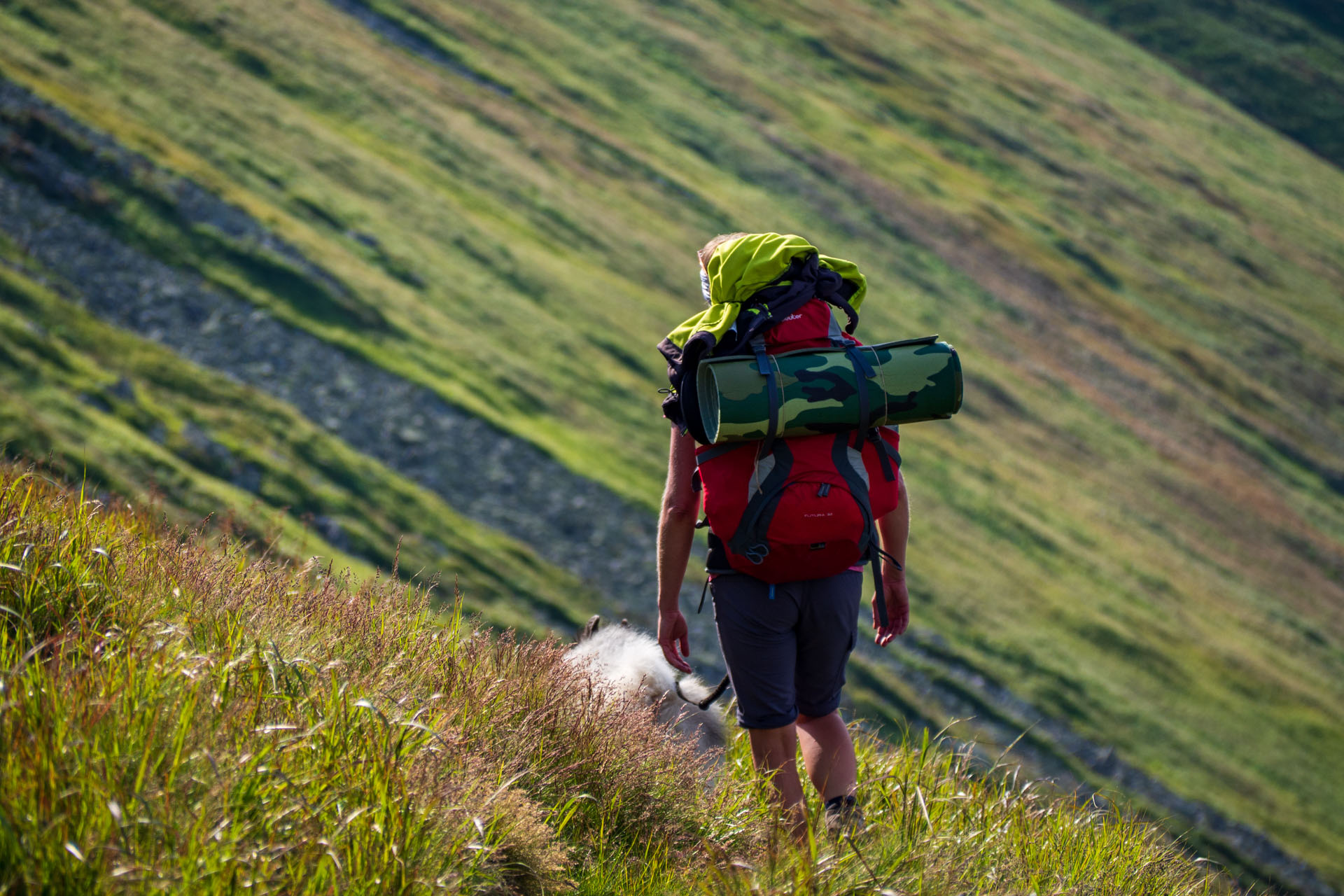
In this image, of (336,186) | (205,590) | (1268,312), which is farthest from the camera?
(1268,312)

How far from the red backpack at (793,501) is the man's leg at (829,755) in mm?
688

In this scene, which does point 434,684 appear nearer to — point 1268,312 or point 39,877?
point 39,877

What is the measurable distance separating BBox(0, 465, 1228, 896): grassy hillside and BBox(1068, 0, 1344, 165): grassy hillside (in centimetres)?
18541

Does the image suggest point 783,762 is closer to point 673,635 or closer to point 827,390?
point 673,635

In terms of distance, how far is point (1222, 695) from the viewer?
3500 cm

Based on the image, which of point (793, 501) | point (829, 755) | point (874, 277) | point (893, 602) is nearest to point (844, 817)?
point (829, 755)

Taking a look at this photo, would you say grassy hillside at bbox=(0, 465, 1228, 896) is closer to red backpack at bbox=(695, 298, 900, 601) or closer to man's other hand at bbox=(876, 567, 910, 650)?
man's other hand at bbox=(876, 567, 910, 650)

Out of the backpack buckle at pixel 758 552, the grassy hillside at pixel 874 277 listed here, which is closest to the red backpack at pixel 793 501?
the backpack buckle at pixel 758 552

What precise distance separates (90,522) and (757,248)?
2806mm

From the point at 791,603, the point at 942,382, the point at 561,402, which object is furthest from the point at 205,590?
the point at 561,402

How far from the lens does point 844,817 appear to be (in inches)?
159

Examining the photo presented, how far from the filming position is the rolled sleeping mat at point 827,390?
3.85 meters

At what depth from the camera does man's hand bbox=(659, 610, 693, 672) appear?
4.24m

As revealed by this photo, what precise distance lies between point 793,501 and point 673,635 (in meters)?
0.85
